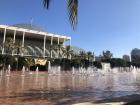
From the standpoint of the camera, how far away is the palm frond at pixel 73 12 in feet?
23.1

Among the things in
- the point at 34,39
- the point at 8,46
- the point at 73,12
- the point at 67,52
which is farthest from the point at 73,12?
the point at 34,39

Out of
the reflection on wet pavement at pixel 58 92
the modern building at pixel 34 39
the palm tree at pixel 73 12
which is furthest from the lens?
the modern building at pixel 34 39

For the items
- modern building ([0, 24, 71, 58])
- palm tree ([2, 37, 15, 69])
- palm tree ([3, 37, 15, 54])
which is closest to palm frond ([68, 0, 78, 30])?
palm tree ([2, 37, 15, 69])

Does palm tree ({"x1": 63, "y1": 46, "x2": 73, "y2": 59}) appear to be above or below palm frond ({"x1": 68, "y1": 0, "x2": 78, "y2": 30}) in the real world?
above

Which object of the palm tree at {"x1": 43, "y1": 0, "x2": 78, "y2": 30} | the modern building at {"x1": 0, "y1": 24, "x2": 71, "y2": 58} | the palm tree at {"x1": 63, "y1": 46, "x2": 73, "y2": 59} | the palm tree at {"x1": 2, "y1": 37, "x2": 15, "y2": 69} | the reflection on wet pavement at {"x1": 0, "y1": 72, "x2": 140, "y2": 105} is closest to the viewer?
the palm tree at {"x1": 43, "y1": 0, "x2": 78, "y2": 30}

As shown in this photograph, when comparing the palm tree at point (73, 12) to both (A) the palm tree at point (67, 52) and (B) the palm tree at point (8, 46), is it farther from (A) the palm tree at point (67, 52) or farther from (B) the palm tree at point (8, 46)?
(A) the palm tree at point (67, 52)

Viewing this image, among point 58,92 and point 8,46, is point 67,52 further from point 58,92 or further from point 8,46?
point 58,92

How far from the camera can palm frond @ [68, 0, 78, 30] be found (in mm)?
7052

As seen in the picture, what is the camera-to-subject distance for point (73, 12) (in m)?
7.21

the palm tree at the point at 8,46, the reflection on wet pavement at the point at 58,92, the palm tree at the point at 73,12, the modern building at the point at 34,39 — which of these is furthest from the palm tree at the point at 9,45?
the palm tree at the point at 73,12

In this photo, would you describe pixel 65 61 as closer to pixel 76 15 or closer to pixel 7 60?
pixel 7 60

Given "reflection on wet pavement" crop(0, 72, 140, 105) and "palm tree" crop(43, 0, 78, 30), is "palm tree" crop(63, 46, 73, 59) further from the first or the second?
"palm tree" crop(43, 0, 78, 30)

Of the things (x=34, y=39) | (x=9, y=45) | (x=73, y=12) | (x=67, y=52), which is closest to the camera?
(x=73, y=12)

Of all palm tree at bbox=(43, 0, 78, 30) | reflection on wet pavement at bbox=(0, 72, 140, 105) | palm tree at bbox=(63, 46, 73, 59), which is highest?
palm tree at bbox=(63, 46, 73, 59)
